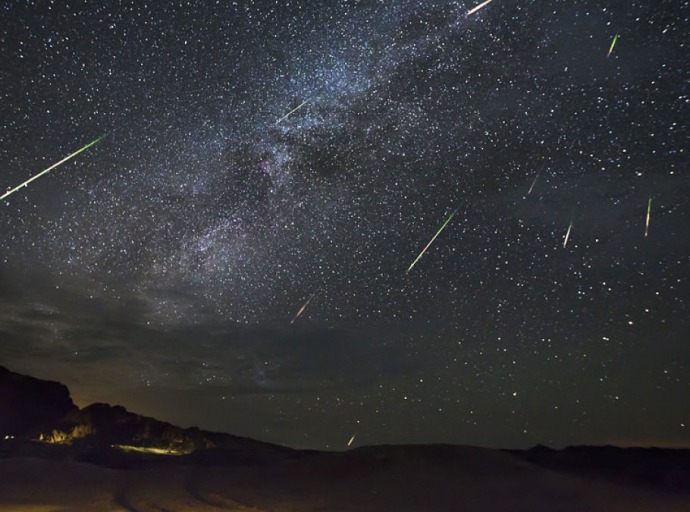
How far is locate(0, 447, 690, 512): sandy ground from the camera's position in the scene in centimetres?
1385

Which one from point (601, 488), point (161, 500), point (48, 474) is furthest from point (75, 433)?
point (601, 488)

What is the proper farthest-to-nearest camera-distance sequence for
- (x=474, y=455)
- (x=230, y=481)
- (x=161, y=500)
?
(x=474, y=455) < (x=230, y=481) < (x=161, y=500)

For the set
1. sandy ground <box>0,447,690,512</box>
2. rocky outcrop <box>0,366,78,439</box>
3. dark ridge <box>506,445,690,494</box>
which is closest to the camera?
sandy ground <box>0,447,690,512</box>

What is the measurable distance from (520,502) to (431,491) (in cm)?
282

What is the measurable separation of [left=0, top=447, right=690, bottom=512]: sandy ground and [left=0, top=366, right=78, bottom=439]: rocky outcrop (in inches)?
1743

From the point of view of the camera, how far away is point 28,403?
2356 inches

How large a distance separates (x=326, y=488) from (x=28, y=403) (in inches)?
2190

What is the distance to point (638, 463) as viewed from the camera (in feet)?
102

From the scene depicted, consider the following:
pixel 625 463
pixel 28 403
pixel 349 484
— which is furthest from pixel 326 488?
pixel 28 403

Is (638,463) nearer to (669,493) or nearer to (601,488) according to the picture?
(669,493)

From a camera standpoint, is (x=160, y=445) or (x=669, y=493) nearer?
(x=669, y=493)

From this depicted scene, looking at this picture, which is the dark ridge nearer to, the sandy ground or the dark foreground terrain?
the dark foreground terrain

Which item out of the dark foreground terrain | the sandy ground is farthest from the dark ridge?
the sandy ground

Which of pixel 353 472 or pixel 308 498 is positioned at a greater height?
pixel 353 472
